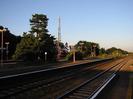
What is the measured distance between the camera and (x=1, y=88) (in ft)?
54.7

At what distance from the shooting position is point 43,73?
24.8 m

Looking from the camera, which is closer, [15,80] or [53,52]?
[15,80]

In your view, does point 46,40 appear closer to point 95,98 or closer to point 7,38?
point 7,38

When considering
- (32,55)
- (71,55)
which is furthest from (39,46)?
(71,55)

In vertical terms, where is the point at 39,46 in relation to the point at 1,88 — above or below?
above

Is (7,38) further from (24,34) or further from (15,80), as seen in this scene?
(15,80)

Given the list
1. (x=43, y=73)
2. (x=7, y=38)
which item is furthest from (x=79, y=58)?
(x=43, y=73)

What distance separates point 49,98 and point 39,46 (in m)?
48.4

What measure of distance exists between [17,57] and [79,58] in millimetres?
33687

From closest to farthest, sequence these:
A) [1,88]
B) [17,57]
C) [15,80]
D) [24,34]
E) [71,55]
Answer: [1,88], [15,80], [17,57], [24,34], [71,55]

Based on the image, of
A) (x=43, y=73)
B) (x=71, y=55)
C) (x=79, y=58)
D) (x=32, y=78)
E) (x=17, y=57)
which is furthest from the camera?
(x=79, y=58)

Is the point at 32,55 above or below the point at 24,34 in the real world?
below

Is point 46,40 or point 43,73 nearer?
point 43,73

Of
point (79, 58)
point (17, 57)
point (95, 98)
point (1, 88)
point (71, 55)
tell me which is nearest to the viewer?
point (95, 98)
